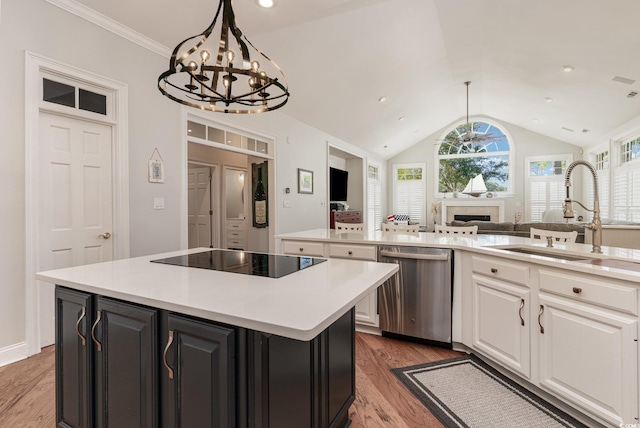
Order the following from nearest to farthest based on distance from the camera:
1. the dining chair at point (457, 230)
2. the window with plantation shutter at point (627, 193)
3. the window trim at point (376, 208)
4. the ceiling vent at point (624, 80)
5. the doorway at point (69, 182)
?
1. the doorway at point (69, 182)
2. the dining chair at point (457, 230)
3. the ceiling vent at point (624, 80)
4. the window with plantation shutter at point (627, 193)
5. the window trim at point (376, 208)

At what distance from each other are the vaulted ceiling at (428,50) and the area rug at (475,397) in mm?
3166

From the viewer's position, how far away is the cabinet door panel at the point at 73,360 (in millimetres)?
1360

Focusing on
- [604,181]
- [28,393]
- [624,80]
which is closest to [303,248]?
[28,393]

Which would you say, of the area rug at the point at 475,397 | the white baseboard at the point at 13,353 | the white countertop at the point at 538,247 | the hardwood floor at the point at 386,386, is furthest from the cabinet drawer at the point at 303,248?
the white baseboard at the point at 13,353

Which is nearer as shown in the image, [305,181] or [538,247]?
[538,247]

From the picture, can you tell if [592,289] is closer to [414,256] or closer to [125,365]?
[414,256]

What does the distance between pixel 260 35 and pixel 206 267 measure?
2773 millimetres

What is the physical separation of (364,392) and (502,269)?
1192mm

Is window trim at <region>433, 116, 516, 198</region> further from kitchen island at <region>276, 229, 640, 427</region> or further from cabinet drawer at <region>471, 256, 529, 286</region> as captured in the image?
cabinet drawer at <region>471, 256, 529, 286</region>

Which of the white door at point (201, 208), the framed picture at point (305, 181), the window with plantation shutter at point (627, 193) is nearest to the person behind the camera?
the window with plantation shutter at point (627, 193)

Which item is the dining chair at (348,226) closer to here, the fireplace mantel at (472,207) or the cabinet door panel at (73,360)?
the cabinet door panel at (73,360)

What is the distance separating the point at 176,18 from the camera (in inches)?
112

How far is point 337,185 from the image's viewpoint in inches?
291

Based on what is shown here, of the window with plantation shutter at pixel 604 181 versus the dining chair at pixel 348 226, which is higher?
the window with plantation shutter at pixel 604 181
